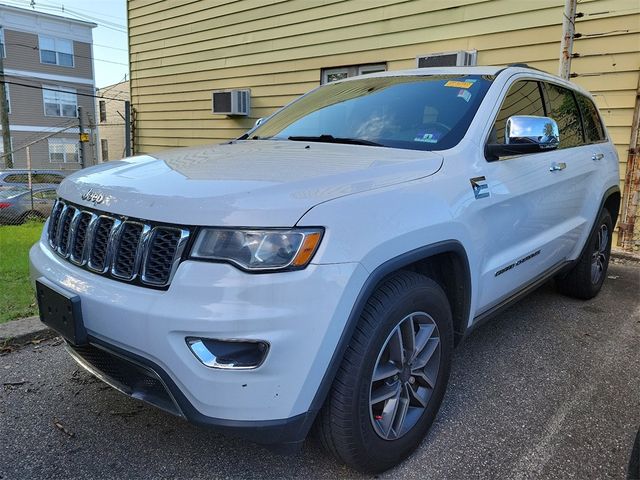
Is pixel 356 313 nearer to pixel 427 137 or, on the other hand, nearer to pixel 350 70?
pixel 427 137

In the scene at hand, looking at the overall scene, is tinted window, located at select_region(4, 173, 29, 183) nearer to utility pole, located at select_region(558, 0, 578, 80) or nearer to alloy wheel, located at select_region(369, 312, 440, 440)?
utility pole, located at select_region(558, 0, 578, 80)

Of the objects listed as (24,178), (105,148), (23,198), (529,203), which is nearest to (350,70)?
(529,203)

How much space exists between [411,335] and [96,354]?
4.13 feet

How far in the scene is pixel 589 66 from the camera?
5.87 meters

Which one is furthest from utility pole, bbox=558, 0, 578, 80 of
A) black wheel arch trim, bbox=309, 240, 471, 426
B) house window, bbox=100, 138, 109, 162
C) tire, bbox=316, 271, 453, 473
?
house window, bbox=100, 138, 109, 162

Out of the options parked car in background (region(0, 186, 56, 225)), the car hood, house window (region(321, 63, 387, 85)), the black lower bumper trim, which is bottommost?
parked car in background (region(0, 186, 56, 225))

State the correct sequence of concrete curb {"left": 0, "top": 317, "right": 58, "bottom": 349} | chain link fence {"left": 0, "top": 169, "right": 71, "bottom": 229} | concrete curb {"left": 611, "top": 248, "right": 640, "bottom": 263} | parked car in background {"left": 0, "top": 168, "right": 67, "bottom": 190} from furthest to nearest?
parked car in background {"left": 0, "top": 168, "right": 67, "bottom": 190} < chain link fence {"left": 0, "top": 169, "right": 71, "bottom": 229} < concrete curb {"left": 611, "top": 248, "right": 640, "bottom": 263} < concrete curb {"left": 0, "top": 317, "right": 58, "bottom": 349}

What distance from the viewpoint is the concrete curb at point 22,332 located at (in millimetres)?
3277

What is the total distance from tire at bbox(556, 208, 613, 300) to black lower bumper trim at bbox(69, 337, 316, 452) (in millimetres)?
3180

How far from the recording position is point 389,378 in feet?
6.89

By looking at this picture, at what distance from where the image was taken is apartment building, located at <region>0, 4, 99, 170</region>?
29.2 meters

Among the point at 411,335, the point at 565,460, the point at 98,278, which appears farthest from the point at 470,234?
the point at 98,278

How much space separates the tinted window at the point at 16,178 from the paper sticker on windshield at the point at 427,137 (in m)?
13.0

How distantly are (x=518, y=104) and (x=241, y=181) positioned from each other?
6.65ft
